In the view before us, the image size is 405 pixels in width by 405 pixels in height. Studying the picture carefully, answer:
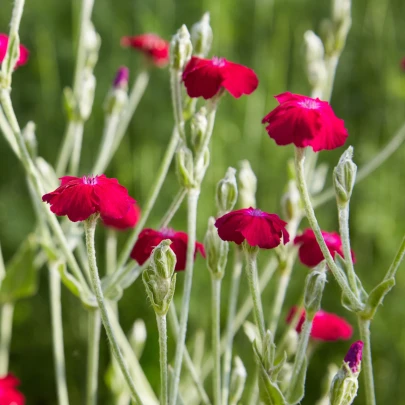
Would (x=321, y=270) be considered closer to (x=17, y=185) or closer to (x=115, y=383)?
(x=115, y=383)

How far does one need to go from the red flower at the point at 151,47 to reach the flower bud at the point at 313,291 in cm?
83

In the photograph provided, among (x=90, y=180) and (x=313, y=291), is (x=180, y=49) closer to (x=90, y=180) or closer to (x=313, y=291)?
(x=90, y=180)

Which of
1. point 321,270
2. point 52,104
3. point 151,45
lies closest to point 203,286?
point 151,45

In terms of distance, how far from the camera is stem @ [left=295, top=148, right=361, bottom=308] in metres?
0.75

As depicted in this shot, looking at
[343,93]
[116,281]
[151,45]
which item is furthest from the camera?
[343,93]

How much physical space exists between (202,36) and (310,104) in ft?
0.95

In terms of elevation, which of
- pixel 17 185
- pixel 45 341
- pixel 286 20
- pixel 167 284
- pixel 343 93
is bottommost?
pixel 45 341

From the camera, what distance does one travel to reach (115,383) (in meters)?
1.13

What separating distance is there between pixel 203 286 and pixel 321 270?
106 cm

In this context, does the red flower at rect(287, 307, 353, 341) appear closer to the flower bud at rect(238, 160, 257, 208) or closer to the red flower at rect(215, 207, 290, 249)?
the flower bud at rect(238, 160, 257, 208)

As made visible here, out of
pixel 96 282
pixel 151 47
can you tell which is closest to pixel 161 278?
pixel 96 282

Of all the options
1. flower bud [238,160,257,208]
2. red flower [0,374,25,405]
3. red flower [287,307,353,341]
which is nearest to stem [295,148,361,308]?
flower bud [238,160,257,208]

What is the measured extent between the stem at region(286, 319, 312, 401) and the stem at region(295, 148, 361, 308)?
2.4 inches

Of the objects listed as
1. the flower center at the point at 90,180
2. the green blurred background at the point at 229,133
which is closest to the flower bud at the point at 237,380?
the flower center at the point at 90,180
